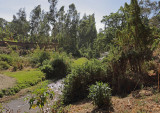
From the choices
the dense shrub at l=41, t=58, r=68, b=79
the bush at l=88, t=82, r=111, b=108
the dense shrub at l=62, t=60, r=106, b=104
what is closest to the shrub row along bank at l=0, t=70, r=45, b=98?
the dense shrub at l=41, t=58, r=68, b=79

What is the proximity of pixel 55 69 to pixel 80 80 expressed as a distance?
319 inches

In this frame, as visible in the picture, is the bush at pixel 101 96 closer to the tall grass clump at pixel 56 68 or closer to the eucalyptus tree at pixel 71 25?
the tall grass clump at pixel 56 68

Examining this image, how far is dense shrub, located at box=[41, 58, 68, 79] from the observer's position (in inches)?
558

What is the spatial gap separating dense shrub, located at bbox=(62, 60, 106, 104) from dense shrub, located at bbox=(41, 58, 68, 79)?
762 centimetres

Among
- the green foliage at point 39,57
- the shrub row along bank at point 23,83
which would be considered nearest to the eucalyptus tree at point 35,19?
the green foliage at point 39,57

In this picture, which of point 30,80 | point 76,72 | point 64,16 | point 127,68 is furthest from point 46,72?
Answer: point 64,16

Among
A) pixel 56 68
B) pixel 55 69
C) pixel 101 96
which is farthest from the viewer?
pixel 56 68

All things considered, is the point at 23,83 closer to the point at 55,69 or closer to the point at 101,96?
the point at 55,69

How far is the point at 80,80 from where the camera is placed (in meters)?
6.88

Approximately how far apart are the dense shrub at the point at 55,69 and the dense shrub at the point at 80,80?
762 centimetres

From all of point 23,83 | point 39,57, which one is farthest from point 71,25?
point 23,83

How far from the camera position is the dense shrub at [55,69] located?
46.5 feet

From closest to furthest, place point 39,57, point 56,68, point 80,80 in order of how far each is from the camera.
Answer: point 80,80 < point 56,68 < point 39,57

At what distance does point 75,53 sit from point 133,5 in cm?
2821
